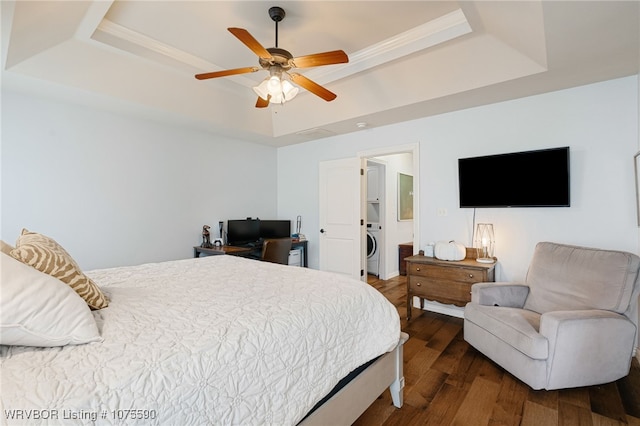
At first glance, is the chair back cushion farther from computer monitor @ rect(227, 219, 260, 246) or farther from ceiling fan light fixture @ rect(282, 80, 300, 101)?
computer monitor @ rect(227, 219, 260, 246)

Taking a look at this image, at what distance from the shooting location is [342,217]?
4.50 meters

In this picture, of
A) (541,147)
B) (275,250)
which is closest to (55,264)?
(275,250)

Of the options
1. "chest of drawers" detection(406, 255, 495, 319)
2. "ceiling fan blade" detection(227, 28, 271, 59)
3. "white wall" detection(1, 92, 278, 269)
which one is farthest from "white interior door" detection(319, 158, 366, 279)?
"ceiling fan blade" detection(227, 28, 271, 59)

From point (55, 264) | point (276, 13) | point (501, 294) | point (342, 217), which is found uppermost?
point (276, 13)

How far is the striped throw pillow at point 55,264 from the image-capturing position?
1165mm

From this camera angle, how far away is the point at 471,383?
215 cm

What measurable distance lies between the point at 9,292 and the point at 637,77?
4069 millimetres

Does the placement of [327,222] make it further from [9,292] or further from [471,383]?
[9,292]

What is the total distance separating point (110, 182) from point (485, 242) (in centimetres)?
417

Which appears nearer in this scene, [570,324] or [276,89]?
[570,324]

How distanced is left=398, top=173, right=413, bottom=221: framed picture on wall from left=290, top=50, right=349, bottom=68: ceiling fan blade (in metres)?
3.79

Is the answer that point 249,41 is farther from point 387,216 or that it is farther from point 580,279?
point 387,216

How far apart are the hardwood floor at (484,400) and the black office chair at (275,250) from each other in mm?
1948

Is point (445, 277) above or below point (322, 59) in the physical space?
below
